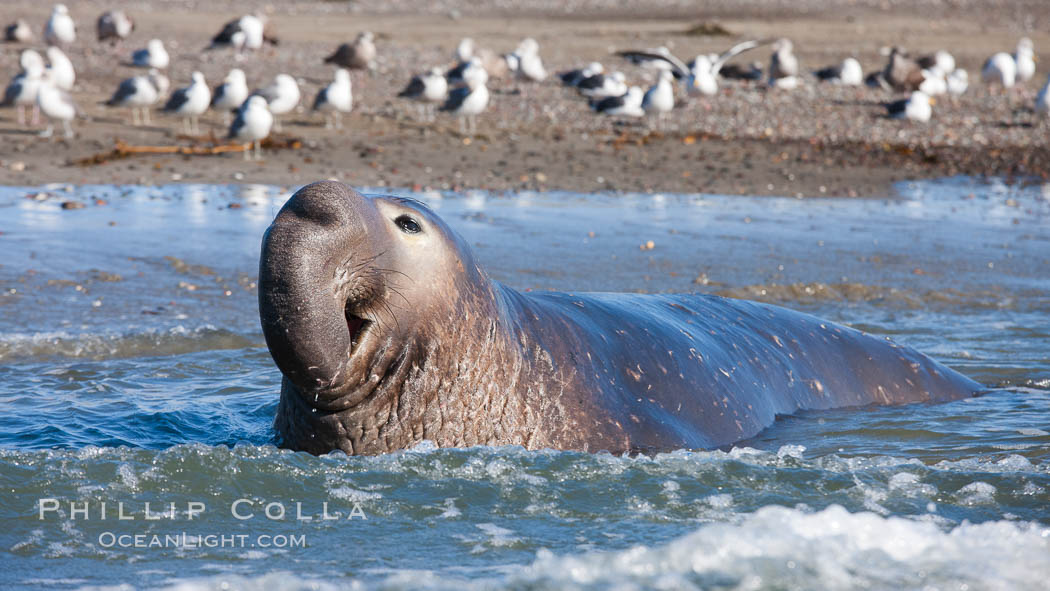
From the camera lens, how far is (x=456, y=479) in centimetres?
400

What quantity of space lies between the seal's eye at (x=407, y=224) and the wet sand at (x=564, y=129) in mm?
9108

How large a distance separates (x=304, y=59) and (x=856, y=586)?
24.2 meters

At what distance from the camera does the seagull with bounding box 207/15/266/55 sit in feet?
84.3

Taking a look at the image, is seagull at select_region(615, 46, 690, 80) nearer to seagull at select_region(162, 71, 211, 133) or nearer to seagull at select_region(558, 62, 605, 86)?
seagull at select_region(558, 62, 605, 86)

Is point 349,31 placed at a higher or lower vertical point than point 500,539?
higher

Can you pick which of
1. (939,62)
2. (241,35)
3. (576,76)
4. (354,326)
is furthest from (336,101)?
(939,62)

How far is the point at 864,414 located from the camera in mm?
5363

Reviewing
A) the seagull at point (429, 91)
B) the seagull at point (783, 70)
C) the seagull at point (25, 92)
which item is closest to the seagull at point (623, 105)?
the seagull at point (429, 91)

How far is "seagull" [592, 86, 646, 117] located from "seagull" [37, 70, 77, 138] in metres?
7.94

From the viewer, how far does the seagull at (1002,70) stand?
81.6 feet

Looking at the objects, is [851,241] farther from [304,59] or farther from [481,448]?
[304,59]

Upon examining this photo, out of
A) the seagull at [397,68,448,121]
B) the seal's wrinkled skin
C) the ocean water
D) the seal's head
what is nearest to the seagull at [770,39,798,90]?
the seagull at [397,68,448,121]

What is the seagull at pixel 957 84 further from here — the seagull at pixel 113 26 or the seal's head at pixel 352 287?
the seal's head at pixel 352 287

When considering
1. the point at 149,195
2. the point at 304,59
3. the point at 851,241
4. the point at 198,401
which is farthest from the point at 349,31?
the point at 198,401
